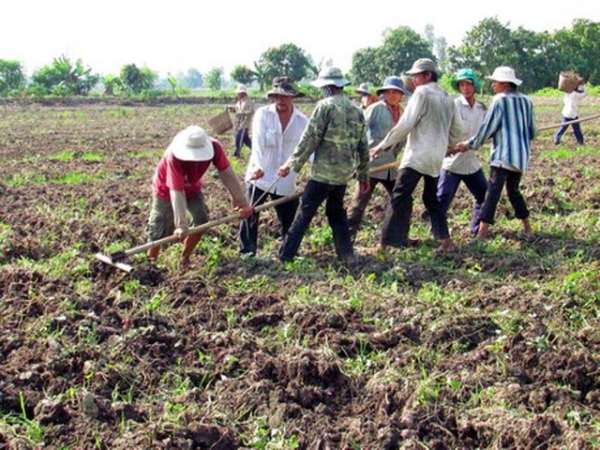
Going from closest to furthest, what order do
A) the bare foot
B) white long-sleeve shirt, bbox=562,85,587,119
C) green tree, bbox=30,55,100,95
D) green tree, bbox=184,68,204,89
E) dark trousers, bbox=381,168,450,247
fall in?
the bare foot, dark trousers, bbox=381,168,450,247, white long-sleeve shirt, bbox=562,85,587,119, green tree, bbox=30,55,100,95, green tree, bbox=184,68,204,89

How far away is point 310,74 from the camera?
5888cm

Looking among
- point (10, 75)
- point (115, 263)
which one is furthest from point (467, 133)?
point (10, 75)

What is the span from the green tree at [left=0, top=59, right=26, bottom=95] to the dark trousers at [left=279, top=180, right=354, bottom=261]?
141 ft

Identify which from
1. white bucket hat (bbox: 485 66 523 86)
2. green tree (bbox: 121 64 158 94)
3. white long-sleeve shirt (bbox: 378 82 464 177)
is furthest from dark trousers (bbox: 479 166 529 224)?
green tree (bbox: 121 64 158 94)

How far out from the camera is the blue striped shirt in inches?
253

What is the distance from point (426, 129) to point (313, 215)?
4.06 feet

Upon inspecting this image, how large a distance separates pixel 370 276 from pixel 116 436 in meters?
2.61

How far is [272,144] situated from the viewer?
6.09 metres

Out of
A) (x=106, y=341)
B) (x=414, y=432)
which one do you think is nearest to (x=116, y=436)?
(x=106, y=341)

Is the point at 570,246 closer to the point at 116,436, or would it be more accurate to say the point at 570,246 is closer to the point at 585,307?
the point at 585,307

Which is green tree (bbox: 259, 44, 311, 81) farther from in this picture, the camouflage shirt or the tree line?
the camouflage shirt

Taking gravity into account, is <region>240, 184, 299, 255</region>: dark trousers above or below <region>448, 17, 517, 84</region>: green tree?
below

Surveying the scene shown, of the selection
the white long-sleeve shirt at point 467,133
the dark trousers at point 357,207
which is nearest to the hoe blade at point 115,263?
the dark trousers at point 357,207

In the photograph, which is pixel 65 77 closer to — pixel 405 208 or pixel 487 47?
pixel 487 47
